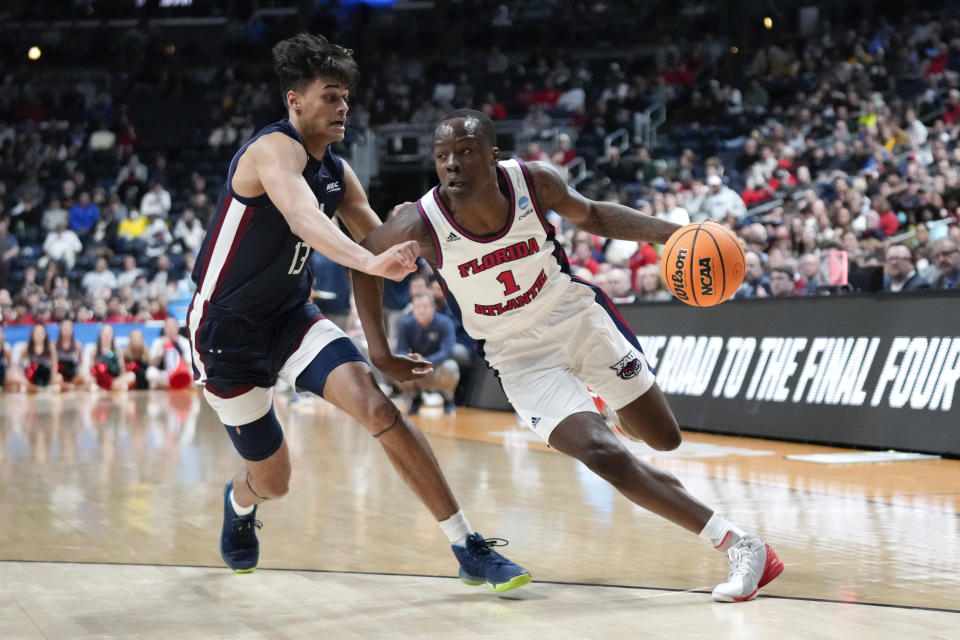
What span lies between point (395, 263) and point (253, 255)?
3.18 ft

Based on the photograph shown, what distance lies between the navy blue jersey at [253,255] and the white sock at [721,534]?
1.85m

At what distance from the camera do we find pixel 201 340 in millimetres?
4508

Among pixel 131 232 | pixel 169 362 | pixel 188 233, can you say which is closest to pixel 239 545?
pixel 169 362

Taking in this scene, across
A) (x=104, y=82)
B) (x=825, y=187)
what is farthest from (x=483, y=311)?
(x=104, y=82)

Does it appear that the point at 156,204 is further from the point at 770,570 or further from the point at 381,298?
the point at 770,570

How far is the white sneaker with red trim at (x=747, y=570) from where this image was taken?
388cm

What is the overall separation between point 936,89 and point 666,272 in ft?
44.2

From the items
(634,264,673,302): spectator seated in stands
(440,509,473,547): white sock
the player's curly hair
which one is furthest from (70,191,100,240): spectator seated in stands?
(440,509,473,547): white sock

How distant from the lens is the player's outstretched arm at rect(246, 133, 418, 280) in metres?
3.68

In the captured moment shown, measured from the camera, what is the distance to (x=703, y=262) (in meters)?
4.33

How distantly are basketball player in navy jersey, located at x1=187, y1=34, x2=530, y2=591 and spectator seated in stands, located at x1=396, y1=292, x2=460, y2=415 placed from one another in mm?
6998

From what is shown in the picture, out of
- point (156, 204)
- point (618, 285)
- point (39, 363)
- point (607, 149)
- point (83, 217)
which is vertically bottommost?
point (39, 363)

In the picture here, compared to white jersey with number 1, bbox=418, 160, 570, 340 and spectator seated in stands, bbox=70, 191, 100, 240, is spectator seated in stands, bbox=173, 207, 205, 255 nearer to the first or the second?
spectator seated in stands, bbox=70, 191, 100, 240

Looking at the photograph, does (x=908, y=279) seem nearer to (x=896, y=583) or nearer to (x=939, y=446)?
(x=939, y=446)
